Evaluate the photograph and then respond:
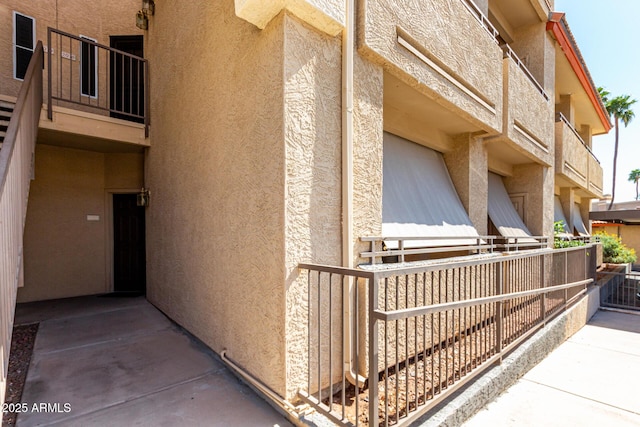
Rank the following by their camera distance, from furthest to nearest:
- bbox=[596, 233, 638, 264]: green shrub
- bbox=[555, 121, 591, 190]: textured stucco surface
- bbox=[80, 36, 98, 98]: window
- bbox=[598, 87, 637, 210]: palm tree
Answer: bbox=[598, 87, 637, 210]: palm tree → bbox=[596, 233, 638, 264]: green shrub → bbox=[555, 121, 591, 190]: textured stucco surface → bbox=[80, 36, 98, 98]: window

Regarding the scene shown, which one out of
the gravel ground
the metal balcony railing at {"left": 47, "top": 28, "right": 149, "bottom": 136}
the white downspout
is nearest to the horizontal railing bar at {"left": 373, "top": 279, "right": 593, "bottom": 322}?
the white downspout

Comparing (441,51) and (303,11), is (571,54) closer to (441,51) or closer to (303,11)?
(441,51)

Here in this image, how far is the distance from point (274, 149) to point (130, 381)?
9.88 ft

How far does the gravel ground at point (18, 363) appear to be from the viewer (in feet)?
9.71

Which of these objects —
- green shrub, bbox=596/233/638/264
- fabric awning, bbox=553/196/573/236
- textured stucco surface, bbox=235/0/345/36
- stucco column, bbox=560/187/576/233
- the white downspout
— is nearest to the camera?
textured stucco surface, bbox=235/0/345/36

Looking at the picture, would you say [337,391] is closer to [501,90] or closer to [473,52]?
[473,52]

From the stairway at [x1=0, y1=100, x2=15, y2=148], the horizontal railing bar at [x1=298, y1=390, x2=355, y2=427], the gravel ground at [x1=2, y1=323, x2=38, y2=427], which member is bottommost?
the gravel ground at [x1=2, y1=323, x2=38, y2=427]

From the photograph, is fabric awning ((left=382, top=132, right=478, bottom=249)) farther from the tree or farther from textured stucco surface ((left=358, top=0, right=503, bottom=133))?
the tree

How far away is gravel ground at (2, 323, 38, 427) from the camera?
296cm

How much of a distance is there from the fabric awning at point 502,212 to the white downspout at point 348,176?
4.86 m

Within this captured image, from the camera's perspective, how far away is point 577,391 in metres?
3.70

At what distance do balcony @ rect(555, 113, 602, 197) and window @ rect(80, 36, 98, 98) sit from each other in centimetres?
1247

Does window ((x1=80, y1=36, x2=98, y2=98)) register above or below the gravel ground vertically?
above

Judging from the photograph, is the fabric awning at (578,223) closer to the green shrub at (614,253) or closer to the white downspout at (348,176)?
the green shrub at (614,253)
